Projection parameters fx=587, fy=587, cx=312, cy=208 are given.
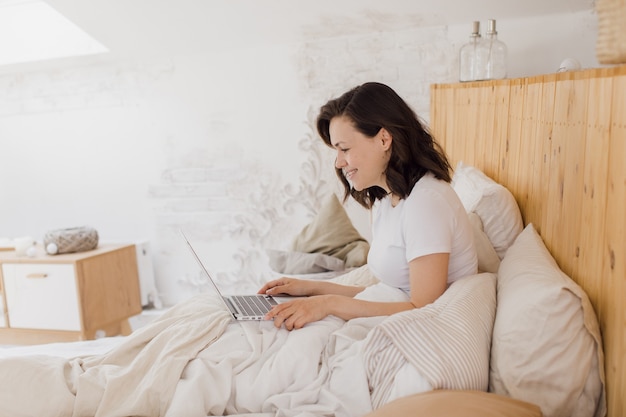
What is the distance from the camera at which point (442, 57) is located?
9.68 feet

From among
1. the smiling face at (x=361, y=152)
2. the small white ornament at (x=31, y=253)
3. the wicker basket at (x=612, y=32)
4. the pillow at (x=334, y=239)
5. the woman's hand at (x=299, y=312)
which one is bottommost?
the small white ornament at (x=31, y=253)

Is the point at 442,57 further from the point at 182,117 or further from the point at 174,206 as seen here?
the point at 174,206

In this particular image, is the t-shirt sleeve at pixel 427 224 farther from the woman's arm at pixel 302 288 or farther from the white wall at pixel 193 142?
the white wall at pixel 193 142

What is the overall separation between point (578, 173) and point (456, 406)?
22.4 inches

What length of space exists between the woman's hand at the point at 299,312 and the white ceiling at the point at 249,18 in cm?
184

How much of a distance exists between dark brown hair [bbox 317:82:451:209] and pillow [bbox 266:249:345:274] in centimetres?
109

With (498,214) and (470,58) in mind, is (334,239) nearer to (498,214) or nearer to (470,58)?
(470,58)

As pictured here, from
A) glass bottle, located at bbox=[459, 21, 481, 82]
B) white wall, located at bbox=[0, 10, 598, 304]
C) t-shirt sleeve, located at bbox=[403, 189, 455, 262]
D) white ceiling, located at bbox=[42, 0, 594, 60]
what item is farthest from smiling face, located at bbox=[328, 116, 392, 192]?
white wall, located at bbox=[0, 10, 598, 304]

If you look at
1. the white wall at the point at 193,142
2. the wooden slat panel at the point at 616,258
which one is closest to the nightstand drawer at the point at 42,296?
the white wall at the point at 193,142

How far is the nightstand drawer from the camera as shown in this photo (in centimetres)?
318

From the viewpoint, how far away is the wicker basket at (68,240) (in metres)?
3.29

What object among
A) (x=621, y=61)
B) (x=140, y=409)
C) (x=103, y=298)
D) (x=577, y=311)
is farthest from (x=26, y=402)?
(x=103, y=298)

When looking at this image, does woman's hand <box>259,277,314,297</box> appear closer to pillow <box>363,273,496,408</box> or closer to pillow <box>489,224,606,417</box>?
pillow <box>363,273,496,408</box>

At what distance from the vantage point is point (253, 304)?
1.58 meters
